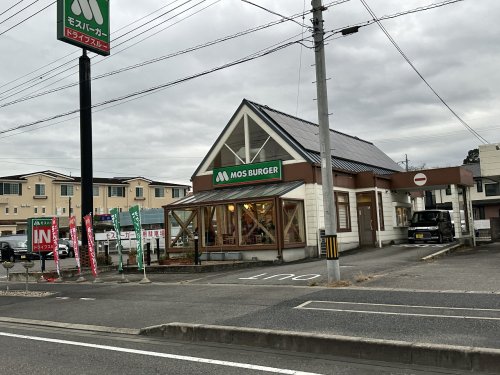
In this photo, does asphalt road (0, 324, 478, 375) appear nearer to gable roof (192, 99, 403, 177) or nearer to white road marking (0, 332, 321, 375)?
white road marking (0, 332, 321, 375)

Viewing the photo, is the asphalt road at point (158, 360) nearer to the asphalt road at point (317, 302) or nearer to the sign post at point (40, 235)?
the asphalt road at point (317, 302)

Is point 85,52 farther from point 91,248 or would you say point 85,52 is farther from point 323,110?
point 323,110

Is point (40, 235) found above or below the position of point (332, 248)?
above

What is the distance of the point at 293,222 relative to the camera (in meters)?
21.9

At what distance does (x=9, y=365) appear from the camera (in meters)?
6.69

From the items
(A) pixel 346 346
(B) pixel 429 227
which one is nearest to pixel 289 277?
(A) pixel 346 346

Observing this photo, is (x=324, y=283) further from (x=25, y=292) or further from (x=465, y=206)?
(x=465, y=206)

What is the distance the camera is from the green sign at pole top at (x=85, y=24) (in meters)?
20.9

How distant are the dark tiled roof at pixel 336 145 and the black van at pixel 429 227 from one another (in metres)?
4.32

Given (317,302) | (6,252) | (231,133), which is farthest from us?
(6,252)

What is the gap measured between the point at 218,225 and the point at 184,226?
2.01 meters

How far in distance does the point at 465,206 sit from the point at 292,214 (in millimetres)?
11520

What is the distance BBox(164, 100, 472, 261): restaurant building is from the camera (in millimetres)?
21469

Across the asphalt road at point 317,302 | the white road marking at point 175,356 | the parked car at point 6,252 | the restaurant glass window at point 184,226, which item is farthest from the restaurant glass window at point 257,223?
the parked car at point 6,252
